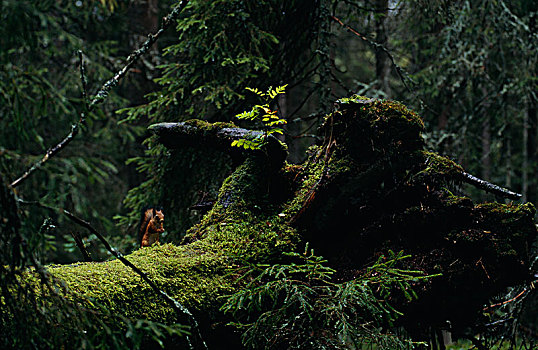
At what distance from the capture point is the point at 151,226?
149 inches

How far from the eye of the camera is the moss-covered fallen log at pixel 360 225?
2.92 meters

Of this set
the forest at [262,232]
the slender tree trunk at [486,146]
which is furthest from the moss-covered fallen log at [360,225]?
the slender tree trunk at [486,146]

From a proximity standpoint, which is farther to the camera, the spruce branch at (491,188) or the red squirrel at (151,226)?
the red squirrel at (151,226)

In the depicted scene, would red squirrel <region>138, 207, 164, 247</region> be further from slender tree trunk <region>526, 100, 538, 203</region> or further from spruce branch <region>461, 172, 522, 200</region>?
slender tree trunk <region>526, 100, 538, 203</region>

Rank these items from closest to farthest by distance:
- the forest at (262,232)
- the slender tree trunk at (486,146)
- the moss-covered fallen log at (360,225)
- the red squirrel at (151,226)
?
the forest at (262,232), the moss-covered fallen log at (360,225), the red squirrel at (151,226), the slender tree trunk at (486,146)

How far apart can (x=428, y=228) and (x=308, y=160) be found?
1023mm

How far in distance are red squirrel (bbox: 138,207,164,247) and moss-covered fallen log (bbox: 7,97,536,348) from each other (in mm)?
407

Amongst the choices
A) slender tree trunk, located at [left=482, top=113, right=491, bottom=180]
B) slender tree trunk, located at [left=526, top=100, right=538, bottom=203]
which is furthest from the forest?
slender tree trunk, located at [left=526, top=100, right=538, bottom=203]

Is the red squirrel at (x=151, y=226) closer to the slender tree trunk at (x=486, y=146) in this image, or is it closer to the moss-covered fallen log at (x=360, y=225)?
the moss-covered fallen log at (x=360, y=225)

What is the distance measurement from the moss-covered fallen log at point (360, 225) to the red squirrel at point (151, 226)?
16.0 inches

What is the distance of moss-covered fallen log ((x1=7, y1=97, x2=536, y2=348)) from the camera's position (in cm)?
292

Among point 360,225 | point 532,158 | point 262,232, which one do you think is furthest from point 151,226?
point 532,158

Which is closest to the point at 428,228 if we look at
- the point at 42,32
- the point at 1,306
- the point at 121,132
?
the point at 1,306

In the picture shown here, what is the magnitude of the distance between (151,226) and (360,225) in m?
1.67
